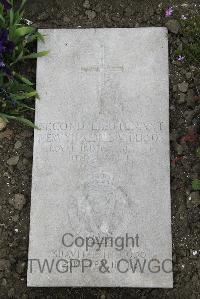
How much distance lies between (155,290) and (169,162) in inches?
40.0

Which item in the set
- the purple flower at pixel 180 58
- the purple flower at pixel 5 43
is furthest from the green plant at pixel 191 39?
the purple flower at pixel 5 43

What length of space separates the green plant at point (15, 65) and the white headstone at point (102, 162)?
0.39ft

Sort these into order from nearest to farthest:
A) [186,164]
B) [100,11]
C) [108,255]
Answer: [108,255] → [186,164] → [100,11]

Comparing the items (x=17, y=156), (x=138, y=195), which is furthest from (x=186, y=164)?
(x=17, y=156)

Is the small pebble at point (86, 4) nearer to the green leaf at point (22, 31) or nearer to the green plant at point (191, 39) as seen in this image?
the green leaf at point (22, 31)

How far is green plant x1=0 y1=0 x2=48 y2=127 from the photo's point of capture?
391 centimetres

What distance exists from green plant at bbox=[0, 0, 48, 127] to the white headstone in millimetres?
118

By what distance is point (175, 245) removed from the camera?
12.5 ft

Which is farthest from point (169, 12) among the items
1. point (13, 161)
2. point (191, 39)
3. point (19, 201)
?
point (19, 201)

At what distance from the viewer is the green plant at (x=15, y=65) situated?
391cm

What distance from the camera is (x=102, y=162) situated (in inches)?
151

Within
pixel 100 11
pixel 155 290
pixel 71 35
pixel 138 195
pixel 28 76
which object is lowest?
pixel 155 290

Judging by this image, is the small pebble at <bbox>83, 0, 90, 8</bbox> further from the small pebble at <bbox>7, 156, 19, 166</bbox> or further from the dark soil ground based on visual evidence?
the small pebble at <bbox>7, 156, 19, 166</bbox>

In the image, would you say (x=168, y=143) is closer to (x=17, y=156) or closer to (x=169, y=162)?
(x=169, y=162)
